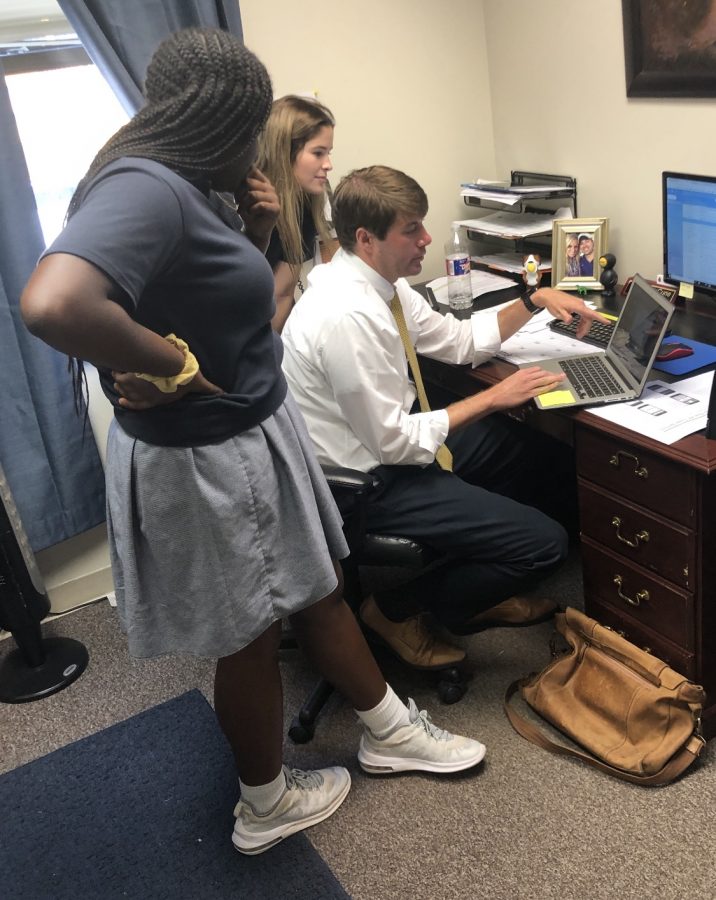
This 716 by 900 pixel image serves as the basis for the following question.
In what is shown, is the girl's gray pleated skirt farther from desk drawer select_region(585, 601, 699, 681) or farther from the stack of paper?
the stack of paper

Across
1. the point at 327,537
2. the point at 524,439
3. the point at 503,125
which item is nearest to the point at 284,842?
the point at 327,537

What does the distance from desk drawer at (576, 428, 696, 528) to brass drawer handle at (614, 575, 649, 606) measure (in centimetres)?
21

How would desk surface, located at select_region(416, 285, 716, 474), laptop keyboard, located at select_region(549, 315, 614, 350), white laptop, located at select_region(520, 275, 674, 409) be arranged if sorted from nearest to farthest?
1. desk surface, located at select_region(416, 285, 716, 474)
2. white laptop, located at select_region(520, 275, 674, 409)
3. laptop keyboard, located at select_region(549, 315, 614, 350)

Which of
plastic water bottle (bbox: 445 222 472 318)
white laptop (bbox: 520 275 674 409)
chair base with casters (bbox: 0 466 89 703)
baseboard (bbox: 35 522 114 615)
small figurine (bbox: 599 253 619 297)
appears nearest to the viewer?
white laptop (bbox: 520 275 674 409)

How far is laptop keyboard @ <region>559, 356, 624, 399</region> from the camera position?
5.61ft

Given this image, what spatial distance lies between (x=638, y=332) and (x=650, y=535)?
0.46 m

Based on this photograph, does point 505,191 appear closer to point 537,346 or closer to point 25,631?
point 537,346

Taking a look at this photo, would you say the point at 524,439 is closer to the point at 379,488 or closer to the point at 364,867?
the point at 379,488

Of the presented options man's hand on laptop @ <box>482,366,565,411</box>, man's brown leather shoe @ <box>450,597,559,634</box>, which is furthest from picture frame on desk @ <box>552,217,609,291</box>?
man's brown leather shoe @ <box>450,597,559,634</box>

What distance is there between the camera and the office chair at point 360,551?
1.68m

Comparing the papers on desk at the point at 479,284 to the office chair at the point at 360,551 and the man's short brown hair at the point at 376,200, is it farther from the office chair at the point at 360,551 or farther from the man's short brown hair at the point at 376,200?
the office chair at the point at 360,551

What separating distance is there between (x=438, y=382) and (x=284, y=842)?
120cm

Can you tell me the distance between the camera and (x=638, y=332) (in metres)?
1.80

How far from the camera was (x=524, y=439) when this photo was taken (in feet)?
7.13
